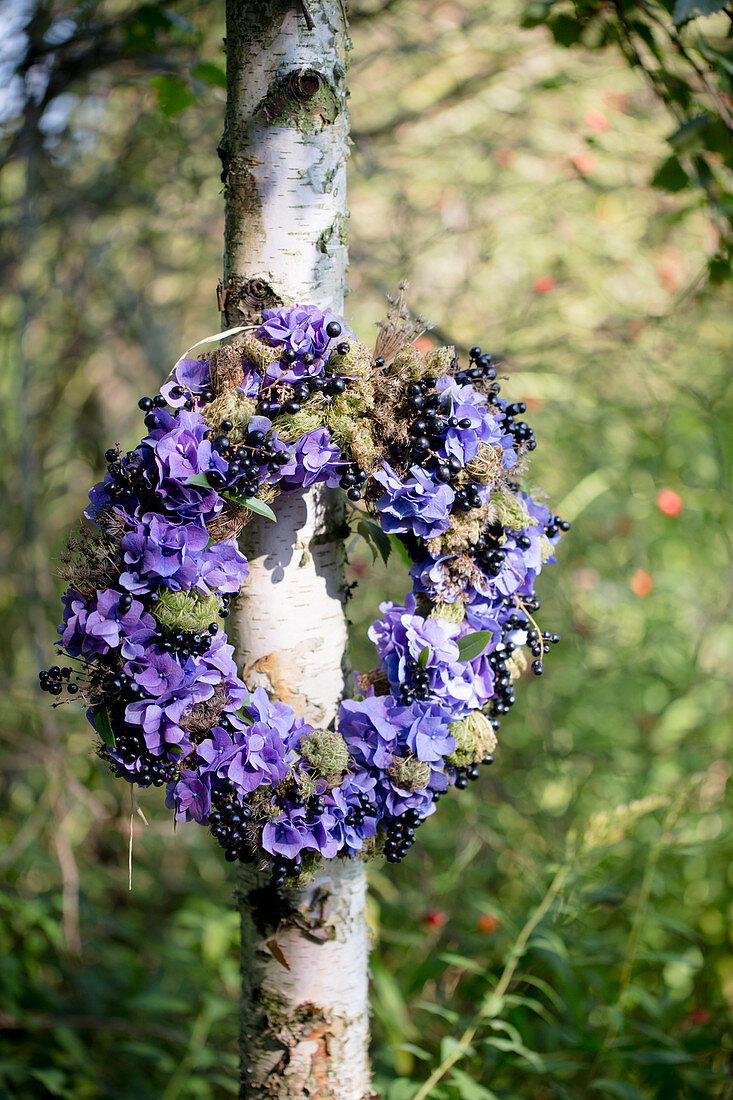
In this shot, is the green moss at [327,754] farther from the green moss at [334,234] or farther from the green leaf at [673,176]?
the green leaf at [673,176]

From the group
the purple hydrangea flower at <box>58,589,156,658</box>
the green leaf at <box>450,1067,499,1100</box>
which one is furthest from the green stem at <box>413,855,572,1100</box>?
the purple hydrangea flower at <box>58,589,156,658</box>

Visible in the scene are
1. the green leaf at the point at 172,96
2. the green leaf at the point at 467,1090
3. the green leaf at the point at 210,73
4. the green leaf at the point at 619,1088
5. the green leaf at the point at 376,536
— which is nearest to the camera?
the green leaf at the point at 376,536

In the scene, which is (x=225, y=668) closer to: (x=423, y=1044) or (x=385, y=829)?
(x=385, y=829)

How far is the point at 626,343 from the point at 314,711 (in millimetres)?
1810

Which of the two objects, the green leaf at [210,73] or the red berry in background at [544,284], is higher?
the green leaf at [210,73]

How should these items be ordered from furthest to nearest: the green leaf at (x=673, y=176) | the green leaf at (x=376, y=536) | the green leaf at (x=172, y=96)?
the green leaf at (x=172, y=96)
the green leaf at (x=673, y=176)
the green leaf at (x=376, y=536)

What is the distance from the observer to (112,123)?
2883 millimetres

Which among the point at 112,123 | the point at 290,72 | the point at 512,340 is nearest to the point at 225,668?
the point at 290,72

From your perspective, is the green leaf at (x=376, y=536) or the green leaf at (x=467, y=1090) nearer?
the green leaf at (x=376, y=536)

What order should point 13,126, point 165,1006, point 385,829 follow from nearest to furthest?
point 385,829
point 165,1006
point 13,126

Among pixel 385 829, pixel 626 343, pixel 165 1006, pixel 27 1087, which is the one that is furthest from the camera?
pixel 626 343

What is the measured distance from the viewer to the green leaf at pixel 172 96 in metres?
1.90

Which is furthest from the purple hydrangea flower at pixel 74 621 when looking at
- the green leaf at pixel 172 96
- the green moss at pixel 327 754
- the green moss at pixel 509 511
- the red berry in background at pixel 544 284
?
the red berry in background at pixel 544 284

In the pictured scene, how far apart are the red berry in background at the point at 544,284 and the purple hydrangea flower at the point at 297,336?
5.92ft
